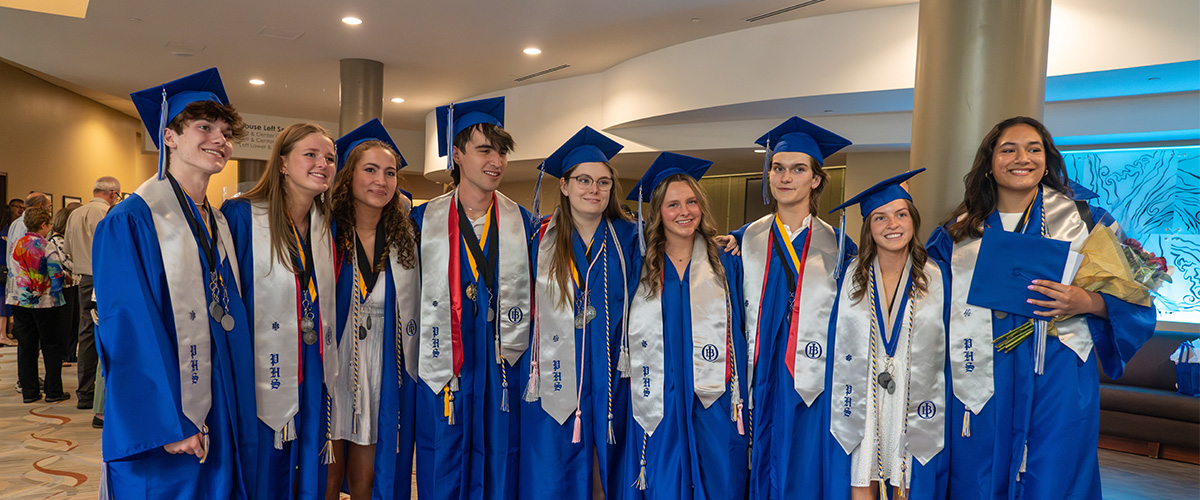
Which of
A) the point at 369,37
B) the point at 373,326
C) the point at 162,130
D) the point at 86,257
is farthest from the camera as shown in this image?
the point at 369,37

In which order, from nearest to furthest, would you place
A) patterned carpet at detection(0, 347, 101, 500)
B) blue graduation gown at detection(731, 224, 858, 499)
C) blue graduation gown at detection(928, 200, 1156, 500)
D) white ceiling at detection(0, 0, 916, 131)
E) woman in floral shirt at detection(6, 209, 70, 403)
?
blue graduation gown at detection(928, 200, 1156, 500)
blue graduation gown at detection(731, 224, 858, 499)
patterned carpet at detection(0, 347, 101, 500)
woman in floral shirt at detection(6, 209, 70, 403)
white ceiling at detection(0, 0, 916, 131)

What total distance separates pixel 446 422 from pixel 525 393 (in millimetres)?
292

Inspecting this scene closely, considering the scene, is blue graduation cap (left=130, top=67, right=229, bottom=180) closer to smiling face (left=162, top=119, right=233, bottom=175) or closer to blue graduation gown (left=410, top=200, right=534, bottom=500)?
smiling face (left=162, top=119, right=233, bottom=175)

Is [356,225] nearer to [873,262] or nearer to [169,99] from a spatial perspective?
[169,99]

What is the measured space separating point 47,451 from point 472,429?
11.4 ft

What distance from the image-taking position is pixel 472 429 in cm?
264

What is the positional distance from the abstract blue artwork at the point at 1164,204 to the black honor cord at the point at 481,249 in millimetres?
6946

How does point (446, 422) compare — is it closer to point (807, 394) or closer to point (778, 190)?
point (807, 394)

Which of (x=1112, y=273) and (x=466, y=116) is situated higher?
(x=466, y=116)

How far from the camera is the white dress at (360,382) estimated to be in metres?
2.55

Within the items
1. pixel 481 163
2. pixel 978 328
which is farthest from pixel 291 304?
pixel 978 328

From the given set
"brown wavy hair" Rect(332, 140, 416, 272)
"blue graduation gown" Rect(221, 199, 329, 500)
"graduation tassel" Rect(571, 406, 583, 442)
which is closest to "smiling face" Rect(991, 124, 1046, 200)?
"graduation tassel" Rect(571, 406, 583, 442)

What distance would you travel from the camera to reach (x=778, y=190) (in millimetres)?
2643

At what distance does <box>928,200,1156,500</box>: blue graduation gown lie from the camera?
2.22 meters
